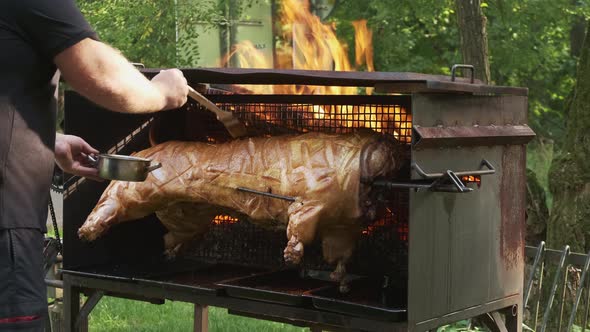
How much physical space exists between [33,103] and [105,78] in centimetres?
23

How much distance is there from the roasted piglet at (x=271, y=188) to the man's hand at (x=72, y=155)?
77 cm

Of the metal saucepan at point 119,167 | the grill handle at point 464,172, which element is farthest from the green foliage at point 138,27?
the grill handle at point 464,172

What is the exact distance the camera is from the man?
2500 millimetres

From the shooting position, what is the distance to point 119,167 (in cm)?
357

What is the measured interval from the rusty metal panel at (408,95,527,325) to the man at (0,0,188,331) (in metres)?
1.24

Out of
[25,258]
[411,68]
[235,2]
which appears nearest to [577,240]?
[25,258]

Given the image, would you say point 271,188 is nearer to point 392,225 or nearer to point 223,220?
point 392,225

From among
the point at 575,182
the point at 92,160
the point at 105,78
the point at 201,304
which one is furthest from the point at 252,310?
the point at 575,182

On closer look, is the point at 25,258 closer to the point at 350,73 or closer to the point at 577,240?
the point at 350,73

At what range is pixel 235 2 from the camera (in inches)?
401

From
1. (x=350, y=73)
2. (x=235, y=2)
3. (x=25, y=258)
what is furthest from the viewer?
(x=235, y=2)

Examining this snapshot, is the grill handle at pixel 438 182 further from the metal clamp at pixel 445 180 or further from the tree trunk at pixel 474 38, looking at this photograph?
the tree trunk at pixel 474 38

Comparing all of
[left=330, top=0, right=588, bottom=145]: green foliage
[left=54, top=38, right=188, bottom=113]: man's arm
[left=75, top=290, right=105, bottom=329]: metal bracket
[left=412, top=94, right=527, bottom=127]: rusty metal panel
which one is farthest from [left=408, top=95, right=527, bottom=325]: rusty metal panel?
[left=330, top=0, right=588, bottom=145]: green foliage

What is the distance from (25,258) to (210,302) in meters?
1.47
